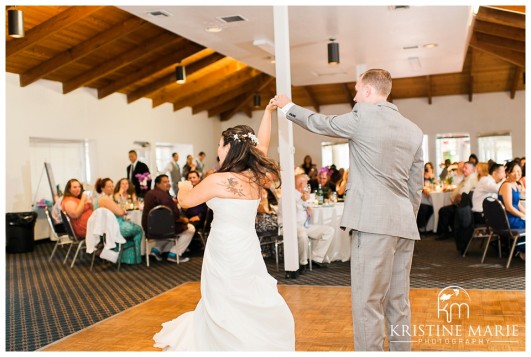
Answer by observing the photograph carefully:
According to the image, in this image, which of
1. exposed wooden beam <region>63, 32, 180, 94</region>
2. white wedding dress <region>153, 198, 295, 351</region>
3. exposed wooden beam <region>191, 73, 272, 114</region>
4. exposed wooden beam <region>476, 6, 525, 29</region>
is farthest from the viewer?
exposed wooden beam <region>191, 73, 272, 114</region>

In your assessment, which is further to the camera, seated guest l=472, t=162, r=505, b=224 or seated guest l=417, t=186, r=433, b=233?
seated guest l=417, t=186, r=433, b=233

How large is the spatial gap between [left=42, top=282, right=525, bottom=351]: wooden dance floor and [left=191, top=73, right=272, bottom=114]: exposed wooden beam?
11.9m

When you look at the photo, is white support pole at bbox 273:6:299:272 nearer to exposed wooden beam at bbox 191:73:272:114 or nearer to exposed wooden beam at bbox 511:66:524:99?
exposed wooden beam at bbox 191:73:272:114

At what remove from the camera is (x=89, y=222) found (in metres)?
7.29

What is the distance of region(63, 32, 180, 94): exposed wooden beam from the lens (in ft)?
36.8

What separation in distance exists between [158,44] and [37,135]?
2911 mm

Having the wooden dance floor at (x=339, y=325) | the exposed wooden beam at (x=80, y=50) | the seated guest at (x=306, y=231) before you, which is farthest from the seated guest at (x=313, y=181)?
the wooden dance floor at (x=339, y=325)

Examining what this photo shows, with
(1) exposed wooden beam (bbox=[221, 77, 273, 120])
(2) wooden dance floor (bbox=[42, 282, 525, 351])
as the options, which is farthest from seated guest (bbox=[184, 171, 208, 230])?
(1) exposed wooden beam (bbox=[221, 77, 273, 120])

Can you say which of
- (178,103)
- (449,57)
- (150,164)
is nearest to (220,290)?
(449,57)

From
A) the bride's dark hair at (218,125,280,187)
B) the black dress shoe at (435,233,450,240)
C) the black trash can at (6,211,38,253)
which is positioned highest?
the bride's dark hair at (218,125,280,187)

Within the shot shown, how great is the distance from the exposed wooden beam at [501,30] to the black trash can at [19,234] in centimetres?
841

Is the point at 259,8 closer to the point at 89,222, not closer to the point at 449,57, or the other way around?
the point at 89,222

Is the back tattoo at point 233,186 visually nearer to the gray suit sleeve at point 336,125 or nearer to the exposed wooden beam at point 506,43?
the gray suit sleeve at point 336,125

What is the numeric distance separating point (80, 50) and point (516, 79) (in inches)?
453
